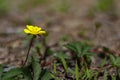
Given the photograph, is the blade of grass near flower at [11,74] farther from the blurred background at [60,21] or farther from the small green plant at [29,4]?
the small green plant at [29,4]

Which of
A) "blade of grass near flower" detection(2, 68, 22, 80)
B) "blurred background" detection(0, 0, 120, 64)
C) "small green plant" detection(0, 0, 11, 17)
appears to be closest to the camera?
"blade of grass near flower" detection(2, 68, 22, 80)

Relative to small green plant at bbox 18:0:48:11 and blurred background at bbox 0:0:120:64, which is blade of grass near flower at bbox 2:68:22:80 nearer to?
blurred background at bbox 0:0:120:64

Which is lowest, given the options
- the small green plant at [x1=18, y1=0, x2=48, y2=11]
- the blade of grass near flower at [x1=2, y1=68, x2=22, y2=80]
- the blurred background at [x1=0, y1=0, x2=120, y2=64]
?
the blade of grass near flower at [x1=2, y1=68, x2=22, y2=80]

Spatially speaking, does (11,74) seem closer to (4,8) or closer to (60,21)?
(60,21)

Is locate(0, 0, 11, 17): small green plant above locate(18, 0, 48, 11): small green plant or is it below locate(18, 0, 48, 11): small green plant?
below

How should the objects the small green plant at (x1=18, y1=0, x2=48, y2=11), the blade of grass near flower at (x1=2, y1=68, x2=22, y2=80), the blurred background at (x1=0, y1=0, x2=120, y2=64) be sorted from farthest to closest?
the small green plant at (x1=18, y1=0, x2=48, y2=11) → the blurred background at (x1=0, y1=0, x2=120, y2=64) → the blade of grass near flower at (x1=2, y1=68, x2=22, y2=80)

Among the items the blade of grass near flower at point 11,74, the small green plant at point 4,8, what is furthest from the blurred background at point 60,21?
the blade of grass near flower at point 11,74

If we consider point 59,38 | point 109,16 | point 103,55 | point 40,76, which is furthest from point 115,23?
point 40,76

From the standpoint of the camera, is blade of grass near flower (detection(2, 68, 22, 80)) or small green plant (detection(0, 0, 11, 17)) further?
small green plant (detection(0, 0, 11, 17))

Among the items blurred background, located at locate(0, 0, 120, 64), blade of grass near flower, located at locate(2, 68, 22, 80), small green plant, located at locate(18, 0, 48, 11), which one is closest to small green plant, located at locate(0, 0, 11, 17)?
blurred background, located at locate(0, 0, 120, 64)
